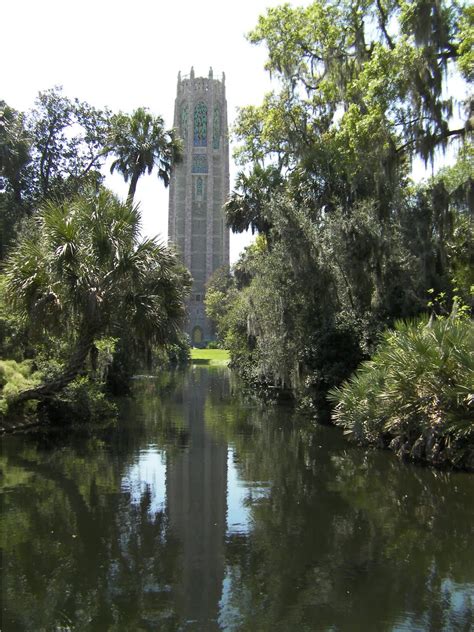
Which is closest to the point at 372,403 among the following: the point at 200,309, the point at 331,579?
the point at 331,579

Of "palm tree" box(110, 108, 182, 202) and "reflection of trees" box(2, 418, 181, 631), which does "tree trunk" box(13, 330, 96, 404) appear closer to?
"reflection of trees" box(2, 418, 181, 631)

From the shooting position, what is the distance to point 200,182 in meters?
106

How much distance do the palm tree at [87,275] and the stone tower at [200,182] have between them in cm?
8574

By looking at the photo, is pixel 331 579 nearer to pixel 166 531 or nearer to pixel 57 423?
pixel 166 531

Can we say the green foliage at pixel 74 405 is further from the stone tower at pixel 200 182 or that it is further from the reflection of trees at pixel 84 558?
the stone tower at pixel 200 182

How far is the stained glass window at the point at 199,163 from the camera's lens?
105125mm

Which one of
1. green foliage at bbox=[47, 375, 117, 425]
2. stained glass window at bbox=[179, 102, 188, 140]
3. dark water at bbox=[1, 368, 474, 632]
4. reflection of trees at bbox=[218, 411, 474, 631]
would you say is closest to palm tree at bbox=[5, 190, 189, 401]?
green foliage at bbox=[47, 375, 117, 425]

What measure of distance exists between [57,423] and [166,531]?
956cm

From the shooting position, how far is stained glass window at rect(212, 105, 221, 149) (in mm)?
103875

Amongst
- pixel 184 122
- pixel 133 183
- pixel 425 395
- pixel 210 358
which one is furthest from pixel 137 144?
pixel 184 122

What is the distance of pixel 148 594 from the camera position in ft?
18.9

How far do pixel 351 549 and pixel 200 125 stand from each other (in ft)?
341

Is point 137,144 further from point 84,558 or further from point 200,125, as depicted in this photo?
point 200,125

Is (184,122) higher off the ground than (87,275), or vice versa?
(184,122)
